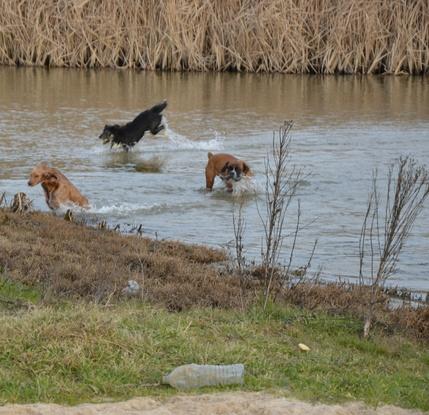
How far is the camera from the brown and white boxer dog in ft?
51.1

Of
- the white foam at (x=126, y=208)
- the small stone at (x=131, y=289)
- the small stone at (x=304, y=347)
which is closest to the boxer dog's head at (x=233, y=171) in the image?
→ the white foam at (x=126, y=208)

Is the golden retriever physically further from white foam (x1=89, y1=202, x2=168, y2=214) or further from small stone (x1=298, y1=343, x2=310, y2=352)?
small stone (x1=298, y1=343, x2=310, y2=352)

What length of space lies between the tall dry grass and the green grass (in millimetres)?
24258

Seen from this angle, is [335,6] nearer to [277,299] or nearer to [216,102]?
[216,102]

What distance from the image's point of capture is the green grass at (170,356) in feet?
19.0

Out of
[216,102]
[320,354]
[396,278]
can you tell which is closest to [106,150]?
[216,102]

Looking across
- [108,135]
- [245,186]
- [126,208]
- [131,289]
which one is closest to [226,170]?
[245,186]

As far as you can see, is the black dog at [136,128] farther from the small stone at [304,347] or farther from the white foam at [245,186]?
the small stone at [304,347]

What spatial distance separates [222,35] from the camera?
3144 cm

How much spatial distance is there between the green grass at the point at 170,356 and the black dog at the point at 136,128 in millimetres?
12073

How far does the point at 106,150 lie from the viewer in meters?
19.5

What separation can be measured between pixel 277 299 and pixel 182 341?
2.17m

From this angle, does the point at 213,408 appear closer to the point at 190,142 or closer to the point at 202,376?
the point at 202,376

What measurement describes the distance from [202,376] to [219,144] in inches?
568
